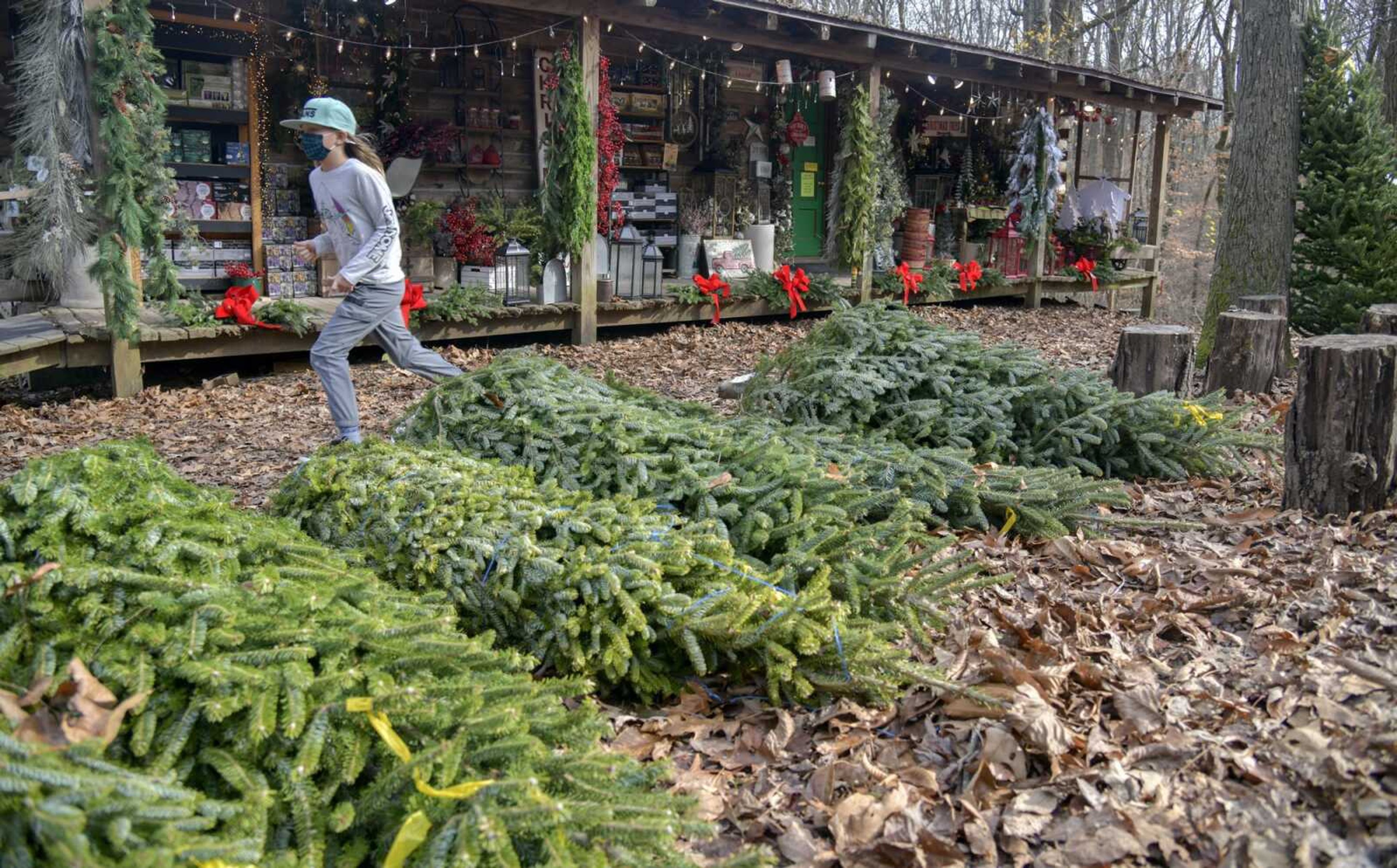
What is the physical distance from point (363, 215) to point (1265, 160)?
891 cm

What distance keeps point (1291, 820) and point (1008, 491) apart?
9.66 ft

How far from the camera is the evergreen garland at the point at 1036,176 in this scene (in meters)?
15.9

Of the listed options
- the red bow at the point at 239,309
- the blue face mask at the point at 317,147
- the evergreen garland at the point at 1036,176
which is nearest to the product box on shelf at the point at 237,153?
the red bow at the point at 239,309

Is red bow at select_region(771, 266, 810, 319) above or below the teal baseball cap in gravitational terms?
below

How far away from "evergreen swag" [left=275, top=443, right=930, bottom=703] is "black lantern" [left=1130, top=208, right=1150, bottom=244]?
59.6 feet

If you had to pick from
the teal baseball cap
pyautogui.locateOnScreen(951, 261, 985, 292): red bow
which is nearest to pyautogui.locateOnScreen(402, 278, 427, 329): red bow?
the teal baseball cap

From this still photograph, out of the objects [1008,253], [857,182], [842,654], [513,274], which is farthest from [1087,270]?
[842,654]

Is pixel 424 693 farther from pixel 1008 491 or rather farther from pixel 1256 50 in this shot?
pixel 1256 50

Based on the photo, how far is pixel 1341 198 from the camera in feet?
36.7

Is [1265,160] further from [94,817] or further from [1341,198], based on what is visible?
[94,817]

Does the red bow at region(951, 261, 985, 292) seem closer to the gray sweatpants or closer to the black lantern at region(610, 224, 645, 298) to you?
the black lantern at region(610, 224, 645, 298)

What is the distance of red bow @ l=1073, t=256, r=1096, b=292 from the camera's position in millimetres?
17125

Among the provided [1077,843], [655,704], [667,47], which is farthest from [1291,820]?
[667,47]

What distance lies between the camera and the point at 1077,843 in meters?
2.69
